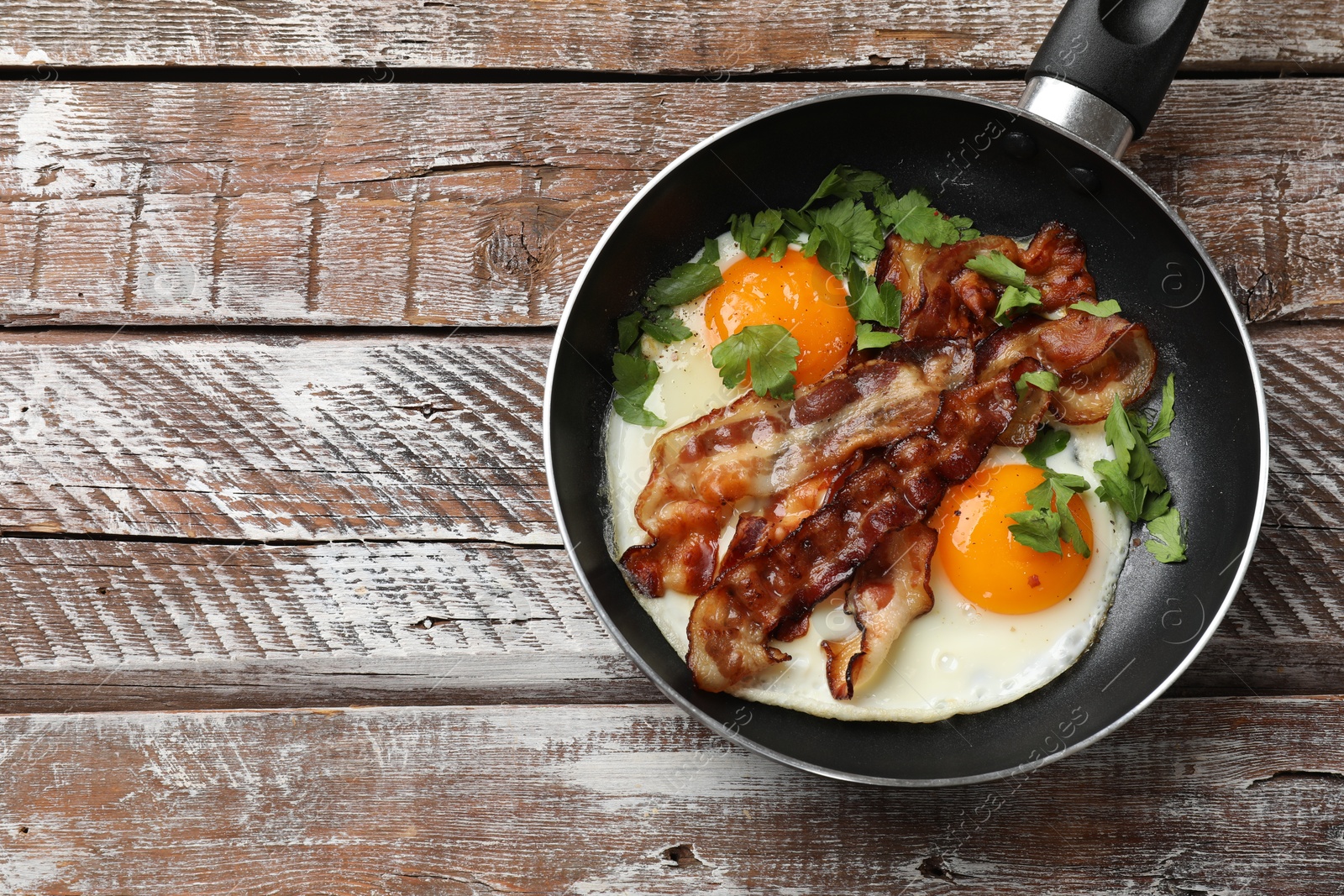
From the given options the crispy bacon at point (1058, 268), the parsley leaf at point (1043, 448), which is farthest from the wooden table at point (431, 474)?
the parsley leaf at point (1043, 448)

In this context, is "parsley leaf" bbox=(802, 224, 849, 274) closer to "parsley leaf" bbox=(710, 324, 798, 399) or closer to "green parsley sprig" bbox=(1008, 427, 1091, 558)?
"parsley leaf" bbox=(710, 324, 798, 399)

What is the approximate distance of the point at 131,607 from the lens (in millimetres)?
2043

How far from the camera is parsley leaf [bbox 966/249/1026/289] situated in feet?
6.07

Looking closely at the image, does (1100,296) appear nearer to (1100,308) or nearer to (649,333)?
(1100,308)

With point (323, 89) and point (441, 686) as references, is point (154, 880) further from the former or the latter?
point (323, 89)

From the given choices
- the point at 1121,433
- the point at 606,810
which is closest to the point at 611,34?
the point at 1121,433

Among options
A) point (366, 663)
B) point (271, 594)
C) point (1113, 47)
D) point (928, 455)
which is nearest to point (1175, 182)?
point (1113, 47)

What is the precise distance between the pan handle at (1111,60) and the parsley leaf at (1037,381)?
461 mm

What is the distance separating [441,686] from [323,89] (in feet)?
4.67

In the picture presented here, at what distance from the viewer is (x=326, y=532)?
203 cm

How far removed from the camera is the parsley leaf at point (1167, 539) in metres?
1.85

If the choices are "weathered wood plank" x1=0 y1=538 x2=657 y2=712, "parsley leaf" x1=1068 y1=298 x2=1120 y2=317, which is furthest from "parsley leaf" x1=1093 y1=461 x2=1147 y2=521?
"weathered wood plank" x1=0 y1=538 x2=657 y2=712

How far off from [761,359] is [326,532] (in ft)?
3.51

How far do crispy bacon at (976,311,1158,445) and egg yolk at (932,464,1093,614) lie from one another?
10 centimetres
